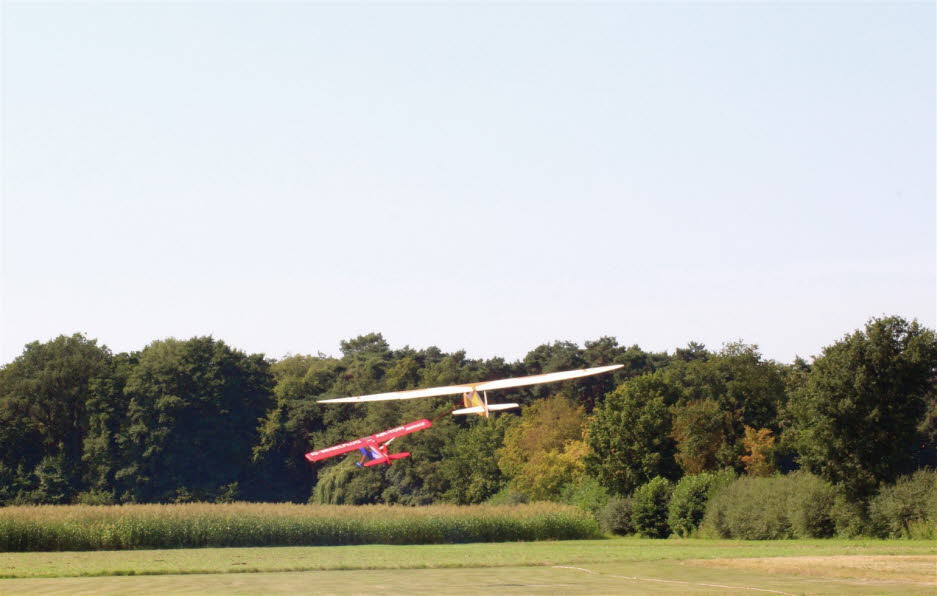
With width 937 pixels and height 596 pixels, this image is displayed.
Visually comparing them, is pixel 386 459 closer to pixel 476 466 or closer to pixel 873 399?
pixel 476 466

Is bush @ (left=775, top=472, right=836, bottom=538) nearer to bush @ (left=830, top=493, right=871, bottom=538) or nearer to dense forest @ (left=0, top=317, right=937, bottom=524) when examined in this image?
bush @ (left=830, top=493, right=871, bottom=538)

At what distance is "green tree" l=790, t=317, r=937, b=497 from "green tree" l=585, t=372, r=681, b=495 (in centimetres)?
1629

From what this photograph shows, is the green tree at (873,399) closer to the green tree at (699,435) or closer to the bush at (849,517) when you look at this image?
the bush at (849,517)

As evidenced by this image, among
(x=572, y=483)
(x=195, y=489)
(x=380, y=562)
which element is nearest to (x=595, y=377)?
(x=572, y=483)

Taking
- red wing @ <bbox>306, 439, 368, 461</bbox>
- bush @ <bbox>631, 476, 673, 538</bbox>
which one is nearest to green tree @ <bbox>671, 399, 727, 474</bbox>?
bush @ <bbox>631, 476, 673, 538</bbox>

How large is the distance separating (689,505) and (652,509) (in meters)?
2.70

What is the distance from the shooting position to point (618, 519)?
199ft

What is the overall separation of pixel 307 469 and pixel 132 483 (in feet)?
49.8

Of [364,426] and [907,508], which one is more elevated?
[364,426]

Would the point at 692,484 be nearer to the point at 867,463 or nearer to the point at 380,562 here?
the point at 867,463

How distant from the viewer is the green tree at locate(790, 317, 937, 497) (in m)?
48.4

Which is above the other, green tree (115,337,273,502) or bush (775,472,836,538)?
green tree (115,337,273,502)

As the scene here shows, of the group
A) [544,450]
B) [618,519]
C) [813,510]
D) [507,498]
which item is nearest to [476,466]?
[507,498]

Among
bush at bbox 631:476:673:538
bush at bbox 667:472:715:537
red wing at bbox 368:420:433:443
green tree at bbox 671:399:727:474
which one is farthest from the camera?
red wing at bbox 368:420:433:443
